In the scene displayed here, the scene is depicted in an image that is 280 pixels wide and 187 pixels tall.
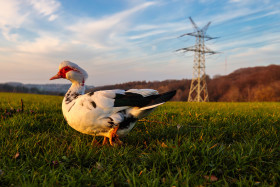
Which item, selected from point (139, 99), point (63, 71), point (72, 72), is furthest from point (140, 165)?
point (63, 71)

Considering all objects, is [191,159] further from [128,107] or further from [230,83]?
[230,83]

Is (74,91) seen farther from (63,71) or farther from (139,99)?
(139,99)

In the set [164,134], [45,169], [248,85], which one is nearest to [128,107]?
[164,134]

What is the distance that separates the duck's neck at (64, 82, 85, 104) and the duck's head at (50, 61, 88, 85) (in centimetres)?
7

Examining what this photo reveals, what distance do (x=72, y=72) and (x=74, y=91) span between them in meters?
0.39

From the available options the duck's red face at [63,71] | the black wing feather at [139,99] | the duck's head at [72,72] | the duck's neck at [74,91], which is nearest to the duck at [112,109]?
the black wing feather at [139,99]

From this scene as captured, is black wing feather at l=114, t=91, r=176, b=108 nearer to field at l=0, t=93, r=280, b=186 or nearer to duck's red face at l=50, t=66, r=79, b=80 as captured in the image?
field at l=0, t=93, r=280, b=186

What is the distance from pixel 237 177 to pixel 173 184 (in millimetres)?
926

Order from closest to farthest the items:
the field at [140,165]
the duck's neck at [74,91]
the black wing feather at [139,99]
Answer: the field at [140,165] → the black wing feather at [139,99] → the duck's neck at [74,91]

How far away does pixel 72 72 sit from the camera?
4082 millimetres

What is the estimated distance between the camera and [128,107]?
3.50 meters

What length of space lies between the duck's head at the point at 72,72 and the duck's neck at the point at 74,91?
0.07 meters

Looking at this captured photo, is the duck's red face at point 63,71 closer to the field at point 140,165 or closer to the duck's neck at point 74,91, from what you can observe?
the duck's neck at point 74,91

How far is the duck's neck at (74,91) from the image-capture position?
4008 millimetres
